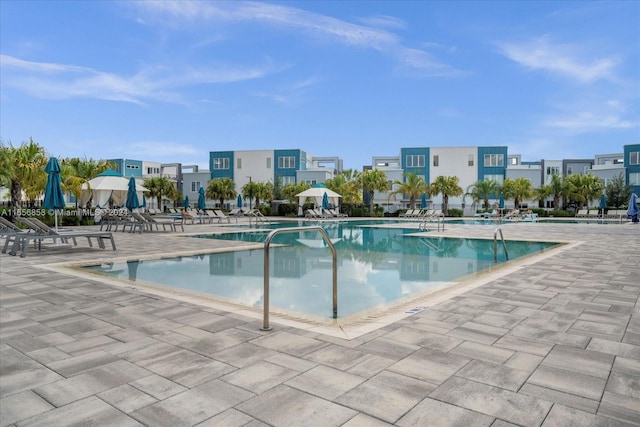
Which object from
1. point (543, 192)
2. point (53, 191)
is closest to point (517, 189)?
point (543, 192)

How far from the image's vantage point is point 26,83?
17.9 meters

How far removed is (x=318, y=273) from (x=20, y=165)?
18803 mm

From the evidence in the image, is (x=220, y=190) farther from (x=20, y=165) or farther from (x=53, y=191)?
(x=53, y=191)

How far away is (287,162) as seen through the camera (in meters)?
50.0

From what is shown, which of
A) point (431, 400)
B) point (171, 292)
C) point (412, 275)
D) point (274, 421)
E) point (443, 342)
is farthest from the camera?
point (412, 275)

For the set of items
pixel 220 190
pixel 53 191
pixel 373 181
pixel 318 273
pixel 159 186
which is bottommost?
pixel 318 273

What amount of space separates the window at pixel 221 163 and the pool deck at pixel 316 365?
47866 millimetres

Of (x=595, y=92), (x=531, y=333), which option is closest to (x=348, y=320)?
(x=531, y=333)

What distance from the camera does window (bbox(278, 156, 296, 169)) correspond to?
49.9 meters

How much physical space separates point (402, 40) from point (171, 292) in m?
25.0

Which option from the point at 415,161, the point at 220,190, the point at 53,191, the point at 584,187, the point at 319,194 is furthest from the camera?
the point at 415,161

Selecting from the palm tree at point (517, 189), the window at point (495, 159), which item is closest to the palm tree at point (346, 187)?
the palm tree at point (517, 189)

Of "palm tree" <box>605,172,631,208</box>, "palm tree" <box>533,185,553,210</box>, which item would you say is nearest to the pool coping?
"palm tree" <box>533,185,553,210</box>

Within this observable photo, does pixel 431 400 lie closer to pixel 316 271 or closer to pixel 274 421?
pixel 274 421
